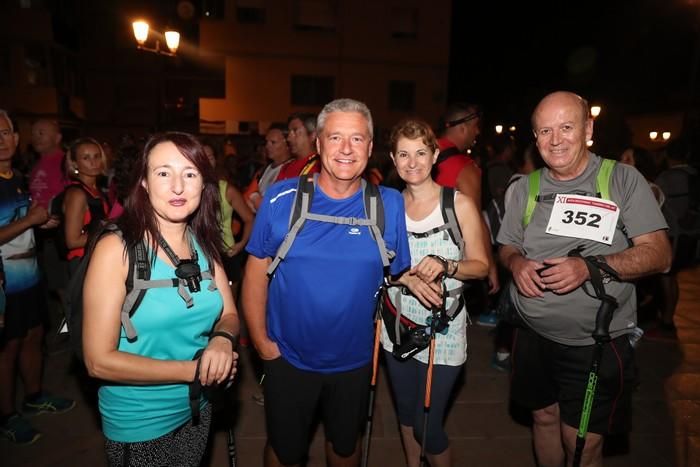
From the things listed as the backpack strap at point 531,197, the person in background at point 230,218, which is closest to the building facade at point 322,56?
the person in background at point 230,218

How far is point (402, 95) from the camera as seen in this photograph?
23.4m

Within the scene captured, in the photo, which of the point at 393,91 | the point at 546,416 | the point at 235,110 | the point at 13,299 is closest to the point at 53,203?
the point at 13,299

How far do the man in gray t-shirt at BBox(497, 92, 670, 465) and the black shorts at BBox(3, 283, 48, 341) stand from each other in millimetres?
3777

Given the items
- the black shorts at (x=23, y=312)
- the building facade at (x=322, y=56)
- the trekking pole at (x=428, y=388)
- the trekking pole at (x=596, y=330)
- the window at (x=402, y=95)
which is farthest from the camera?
the window at (x=402, y=95)

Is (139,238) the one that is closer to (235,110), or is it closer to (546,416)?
(546,416)

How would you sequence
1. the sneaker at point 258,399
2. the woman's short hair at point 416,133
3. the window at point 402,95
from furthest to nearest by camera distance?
1. the window at point 402,95
2. the sneaker at point 258,399
3. the woman's short hair at point 416,133

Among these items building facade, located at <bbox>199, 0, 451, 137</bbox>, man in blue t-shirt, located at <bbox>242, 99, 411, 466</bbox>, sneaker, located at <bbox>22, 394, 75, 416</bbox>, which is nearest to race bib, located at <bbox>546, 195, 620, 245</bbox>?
man in blue t-shirt, located at <bbox>242, 99, 411, 466</bbox>

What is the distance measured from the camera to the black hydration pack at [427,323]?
285 cm

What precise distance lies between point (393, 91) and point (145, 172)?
22531 mm

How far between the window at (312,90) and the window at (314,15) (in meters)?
2.43

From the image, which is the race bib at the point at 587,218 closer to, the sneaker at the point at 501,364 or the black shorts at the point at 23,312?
the sneaker at the point at 501,364

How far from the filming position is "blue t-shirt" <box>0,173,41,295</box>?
3506 millimetres

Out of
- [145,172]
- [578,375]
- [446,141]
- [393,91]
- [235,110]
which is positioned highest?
[393,91]

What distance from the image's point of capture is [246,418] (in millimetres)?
4141
